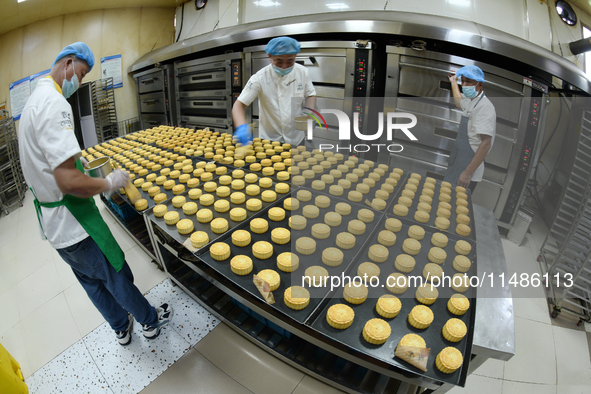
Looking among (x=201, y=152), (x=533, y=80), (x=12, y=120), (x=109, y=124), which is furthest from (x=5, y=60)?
(x=533, y=80)

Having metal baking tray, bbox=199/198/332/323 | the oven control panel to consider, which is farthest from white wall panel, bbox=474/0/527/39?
metal baking tray, bbox=199/198/332/323

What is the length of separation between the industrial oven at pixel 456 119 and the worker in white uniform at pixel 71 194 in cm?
258

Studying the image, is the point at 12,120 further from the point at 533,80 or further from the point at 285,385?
the point at 533,80

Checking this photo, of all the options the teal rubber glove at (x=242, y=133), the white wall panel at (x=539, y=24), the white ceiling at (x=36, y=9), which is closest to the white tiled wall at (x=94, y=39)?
the white ceiling at (x=36, y=9)

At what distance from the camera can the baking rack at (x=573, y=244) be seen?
1.30 metres

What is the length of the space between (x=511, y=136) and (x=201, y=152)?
2854mm

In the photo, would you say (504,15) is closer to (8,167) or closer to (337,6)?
(337,6)

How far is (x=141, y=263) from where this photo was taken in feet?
6.63

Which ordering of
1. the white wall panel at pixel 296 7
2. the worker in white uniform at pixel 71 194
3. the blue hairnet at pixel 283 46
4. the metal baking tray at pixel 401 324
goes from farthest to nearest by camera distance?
the white wall panel at pixel 296 7 < the blue hairnet at pixel 283 46 < the worker in white uniform at pixel 71 194 < the metal baking tray at pixel 401 324

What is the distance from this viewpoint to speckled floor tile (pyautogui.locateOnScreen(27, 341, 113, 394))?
1184mm

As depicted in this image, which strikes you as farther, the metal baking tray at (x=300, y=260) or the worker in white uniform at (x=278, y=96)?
the worker in white uniform at (x=278, y=96)

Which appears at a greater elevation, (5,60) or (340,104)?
(5,60)

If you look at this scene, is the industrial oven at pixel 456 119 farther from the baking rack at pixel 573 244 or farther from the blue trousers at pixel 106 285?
the blue trousers at pixel 106 285

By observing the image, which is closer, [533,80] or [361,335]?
[361,335]
